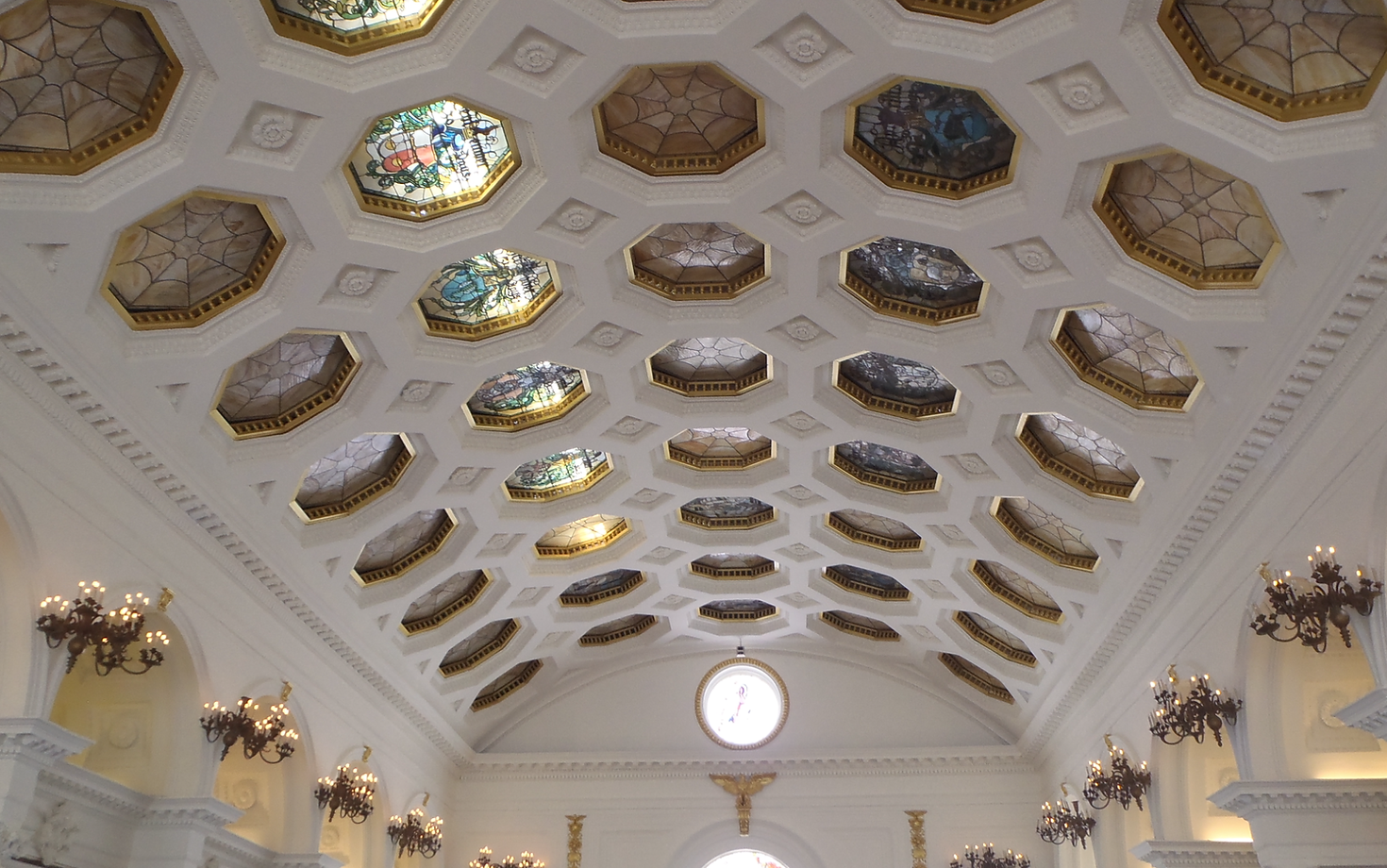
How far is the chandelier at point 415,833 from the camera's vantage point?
20297mm

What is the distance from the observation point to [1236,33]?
8.46 meters

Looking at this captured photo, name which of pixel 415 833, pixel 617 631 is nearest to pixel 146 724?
pixel 415 833

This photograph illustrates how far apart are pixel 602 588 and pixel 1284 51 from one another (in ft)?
55.3

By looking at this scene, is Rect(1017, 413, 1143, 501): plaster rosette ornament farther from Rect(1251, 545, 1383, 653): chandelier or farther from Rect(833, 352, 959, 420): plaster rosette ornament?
Rect(1251, 545, 1383, 653): chandelier

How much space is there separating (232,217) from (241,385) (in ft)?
9.15

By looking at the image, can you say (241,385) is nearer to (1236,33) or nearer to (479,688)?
(1236,33)

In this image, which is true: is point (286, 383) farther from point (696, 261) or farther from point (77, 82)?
point (696, 261)

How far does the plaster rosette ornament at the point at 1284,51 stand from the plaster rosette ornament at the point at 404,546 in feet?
41.0

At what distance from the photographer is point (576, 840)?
80.4 ft

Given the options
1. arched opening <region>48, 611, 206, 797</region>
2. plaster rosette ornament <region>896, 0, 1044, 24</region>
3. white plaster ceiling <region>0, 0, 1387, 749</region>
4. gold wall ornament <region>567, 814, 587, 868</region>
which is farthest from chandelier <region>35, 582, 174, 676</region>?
gold wall ornament <region>567, 814, 587, 868</region>

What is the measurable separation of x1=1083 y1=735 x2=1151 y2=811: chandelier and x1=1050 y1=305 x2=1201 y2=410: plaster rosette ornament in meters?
6.43

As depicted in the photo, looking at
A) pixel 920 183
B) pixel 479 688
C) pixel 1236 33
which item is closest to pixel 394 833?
pixel 479 688

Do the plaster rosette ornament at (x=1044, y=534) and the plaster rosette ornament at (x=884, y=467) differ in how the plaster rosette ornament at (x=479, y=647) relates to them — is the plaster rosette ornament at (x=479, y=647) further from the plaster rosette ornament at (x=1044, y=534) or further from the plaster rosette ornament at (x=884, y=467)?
the plaster rosette ornament at (x=1044, y=534)

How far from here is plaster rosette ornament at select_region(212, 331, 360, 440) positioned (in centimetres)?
1270
